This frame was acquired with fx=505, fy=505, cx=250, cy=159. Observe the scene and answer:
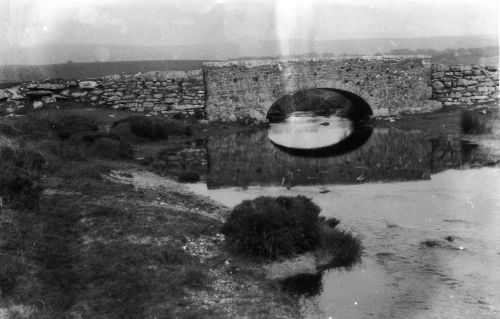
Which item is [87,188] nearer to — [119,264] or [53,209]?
[53,209]

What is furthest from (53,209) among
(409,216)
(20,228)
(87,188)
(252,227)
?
(409,216)

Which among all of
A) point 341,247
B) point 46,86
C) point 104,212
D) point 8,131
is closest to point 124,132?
point 8,131

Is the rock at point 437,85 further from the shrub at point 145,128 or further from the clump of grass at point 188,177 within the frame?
the clump of grass at point 188,177

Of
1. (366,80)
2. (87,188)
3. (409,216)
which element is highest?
(366,80)

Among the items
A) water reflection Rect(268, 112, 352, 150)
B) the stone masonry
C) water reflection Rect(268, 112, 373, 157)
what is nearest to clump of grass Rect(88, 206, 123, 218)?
water reflection Rect(268, 112, 373, 157)

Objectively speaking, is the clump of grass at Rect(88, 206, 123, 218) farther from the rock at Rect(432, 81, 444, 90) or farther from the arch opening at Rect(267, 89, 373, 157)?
the rock at Rect(432, 81, 444, 90)

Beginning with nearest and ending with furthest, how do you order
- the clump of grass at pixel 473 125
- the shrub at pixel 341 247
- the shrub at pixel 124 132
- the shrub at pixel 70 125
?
the shrub at pixel 341 247, the shrub at pixel 70 125, the shrub at pixel 124 132, the clump of grass at pixel 473 125

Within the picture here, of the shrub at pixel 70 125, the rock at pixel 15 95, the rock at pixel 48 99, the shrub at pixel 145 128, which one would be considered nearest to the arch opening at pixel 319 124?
the shrub at pixel 145 128

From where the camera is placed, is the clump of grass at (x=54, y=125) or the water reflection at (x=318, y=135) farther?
the water reflection at (x=318, y=135)
